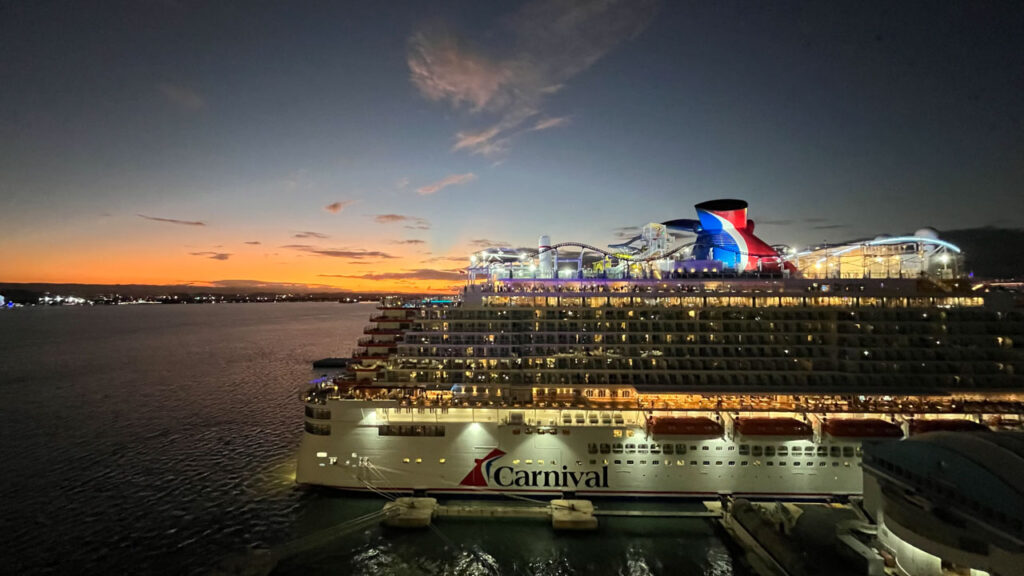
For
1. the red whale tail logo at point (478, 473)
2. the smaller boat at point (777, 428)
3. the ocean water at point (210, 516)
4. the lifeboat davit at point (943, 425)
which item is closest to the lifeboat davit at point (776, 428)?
the smaller boat at point (777, 428)

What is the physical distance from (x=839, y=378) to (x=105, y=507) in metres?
41.6

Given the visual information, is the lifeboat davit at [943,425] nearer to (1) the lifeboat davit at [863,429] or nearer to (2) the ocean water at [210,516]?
(1) the lifeboat davit at [863,429]

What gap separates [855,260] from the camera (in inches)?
1273

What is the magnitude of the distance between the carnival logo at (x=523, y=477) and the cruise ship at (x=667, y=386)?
0.11m

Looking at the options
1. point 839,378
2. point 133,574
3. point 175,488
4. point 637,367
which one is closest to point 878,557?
point 839,378

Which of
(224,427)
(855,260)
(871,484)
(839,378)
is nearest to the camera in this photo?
(871,484)

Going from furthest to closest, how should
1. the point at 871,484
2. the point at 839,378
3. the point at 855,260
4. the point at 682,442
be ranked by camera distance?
the point at 855,260
the point at 839,378
the point at 682,442
the point at 871,484

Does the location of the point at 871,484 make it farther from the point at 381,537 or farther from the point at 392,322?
Answer: the point at 392,322

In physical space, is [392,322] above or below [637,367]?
above

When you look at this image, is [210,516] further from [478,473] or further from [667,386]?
[667,386]

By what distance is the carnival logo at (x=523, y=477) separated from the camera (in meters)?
24.4

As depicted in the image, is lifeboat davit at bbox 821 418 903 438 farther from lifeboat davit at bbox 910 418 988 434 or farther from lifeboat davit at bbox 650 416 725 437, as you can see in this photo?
lifeboat davit at bbox 650 416 725 437

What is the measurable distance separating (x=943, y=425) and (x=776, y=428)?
9343mm

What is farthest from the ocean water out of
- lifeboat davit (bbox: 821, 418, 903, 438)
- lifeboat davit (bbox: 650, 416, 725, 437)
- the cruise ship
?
lifeboat davit (bbox: 821, 418, 903, 438)
